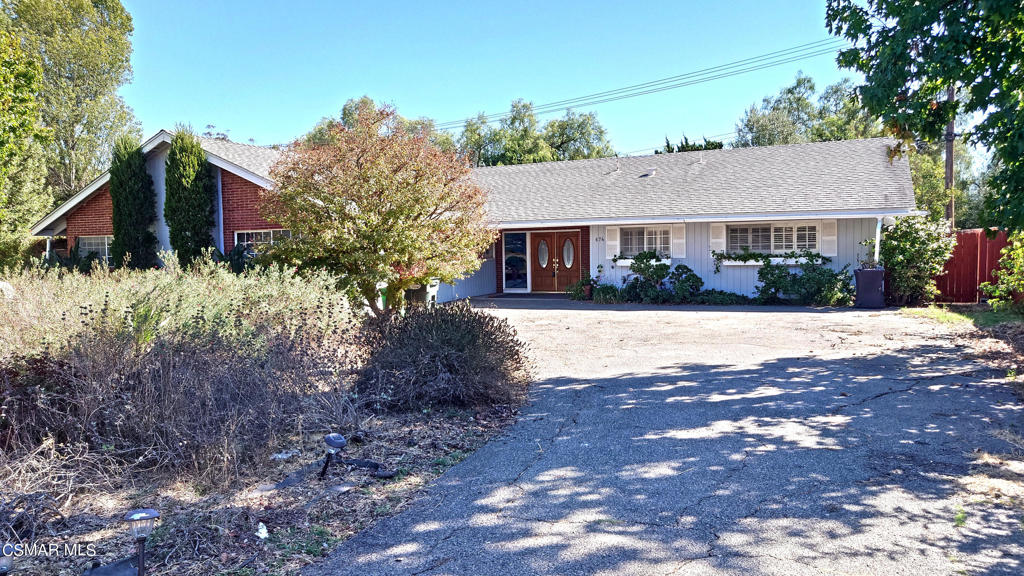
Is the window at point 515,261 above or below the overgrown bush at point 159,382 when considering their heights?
above

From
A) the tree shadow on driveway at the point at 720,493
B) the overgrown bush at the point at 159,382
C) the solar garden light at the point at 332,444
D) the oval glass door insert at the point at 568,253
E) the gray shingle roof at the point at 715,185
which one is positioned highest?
the gray shingle roof at the point at 715,185

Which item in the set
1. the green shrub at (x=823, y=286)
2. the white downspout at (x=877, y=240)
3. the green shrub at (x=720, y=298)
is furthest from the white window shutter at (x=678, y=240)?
the white downspout at (x=877, y=240)

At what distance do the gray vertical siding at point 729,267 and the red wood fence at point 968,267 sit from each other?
2.42 meters

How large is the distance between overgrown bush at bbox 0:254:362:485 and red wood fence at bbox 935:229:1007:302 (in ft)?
56.8

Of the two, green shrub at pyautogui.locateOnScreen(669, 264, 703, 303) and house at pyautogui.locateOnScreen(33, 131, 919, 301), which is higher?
house at pyautogui.locateOnScreen(33, 131, 919, 301)

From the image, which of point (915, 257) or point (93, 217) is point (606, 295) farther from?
point (93, 217)

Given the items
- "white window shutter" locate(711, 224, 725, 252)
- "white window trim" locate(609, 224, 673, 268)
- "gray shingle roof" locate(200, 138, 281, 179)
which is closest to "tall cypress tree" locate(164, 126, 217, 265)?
"gray shingle roof" locate(200, 138, 281, 179)

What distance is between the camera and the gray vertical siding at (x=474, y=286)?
2059 centimetres

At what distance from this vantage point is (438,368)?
683 centimetres

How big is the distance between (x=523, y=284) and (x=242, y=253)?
32.1ft

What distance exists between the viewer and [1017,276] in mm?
11641

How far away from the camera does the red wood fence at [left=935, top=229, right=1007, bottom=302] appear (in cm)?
1719

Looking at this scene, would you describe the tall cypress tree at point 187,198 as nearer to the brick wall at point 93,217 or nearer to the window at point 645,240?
the brick wall at point 93,217

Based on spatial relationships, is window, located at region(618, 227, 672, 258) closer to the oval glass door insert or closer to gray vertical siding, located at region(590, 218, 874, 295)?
gray vertical siding, located at region(590, 218, 874, 295)
